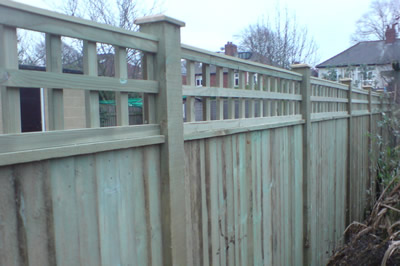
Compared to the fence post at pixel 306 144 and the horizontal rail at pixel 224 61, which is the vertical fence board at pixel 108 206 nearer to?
the horizontal rail at pixel 224 61

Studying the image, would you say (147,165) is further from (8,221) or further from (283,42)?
(283,42)

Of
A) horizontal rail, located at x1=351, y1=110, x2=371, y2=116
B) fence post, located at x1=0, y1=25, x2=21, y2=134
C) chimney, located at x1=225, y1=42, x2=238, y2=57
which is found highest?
chimney, located at x1=225, y1=42, x2=238, y2=57

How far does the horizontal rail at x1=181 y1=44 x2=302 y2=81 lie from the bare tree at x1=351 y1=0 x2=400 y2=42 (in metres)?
28.2

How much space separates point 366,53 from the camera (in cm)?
2852

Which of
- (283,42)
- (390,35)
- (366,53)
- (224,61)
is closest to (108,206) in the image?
(224,61)

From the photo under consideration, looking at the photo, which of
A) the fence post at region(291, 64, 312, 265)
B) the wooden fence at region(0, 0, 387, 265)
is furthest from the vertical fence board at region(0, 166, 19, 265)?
the fence post at region(291, 64, 312, 265)

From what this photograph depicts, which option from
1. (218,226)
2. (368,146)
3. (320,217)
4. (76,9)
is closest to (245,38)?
(76,9)

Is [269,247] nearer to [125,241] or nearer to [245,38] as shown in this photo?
[125,241]

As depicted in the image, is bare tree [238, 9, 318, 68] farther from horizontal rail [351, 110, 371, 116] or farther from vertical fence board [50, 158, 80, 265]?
vertical fence board [50, 158, 80, 265]

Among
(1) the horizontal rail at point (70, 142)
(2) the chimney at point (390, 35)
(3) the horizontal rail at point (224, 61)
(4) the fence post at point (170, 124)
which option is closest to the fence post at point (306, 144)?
(3) the horizontal rail at point (224, 61)

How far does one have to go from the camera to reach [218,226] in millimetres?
2162

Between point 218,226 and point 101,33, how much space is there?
4.23ft

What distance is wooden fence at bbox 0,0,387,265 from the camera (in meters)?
1.13

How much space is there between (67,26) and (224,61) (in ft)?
3.78
